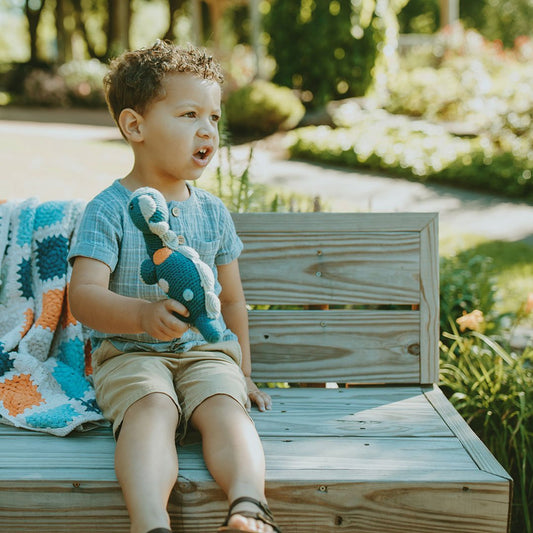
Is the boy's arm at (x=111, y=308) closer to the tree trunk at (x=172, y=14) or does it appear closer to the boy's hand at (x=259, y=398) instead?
the boy's hand at (x=259, y=398)

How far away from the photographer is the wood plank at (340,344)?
2453mm

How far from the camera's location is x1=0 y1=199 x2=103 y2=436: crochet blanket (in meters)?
2.16

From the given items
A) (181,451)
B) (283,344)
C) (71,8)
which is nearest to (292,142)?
(283,344)

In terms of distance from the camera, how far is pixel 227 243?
2256 millimetres

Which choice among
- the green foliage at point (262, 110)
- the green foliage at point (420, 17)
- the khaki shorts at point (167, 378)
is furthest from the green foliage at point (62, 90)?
the green foliage at point (420, 17)

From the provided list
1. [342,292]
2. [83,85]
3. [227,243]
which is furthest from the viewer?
[83,85]

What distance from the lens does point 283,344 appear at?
8.09 ft

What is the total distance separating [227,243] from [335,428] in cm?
68

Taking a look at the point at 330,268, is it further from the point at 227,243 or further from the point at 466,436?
the point at 466,436

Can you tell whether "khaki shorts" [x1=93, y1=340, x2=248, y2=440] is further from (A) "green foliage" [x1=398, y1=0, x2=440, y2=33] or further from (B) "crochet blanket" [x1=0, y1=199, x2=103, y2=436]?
(A) "green foliage" [x1=398, y1=0, x2=440, y2=33]

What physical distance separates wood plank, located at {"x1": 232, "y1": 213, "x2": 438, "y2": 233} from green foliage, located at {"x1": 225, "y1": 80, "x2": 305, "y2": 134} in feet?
31.0

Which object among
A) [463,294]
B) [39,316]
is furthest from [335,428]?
[463,294]

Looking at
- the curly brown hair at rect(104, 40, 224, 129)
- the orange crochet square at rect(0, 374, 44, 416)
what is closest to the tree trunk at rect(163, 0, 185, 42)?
the curly brown hair at rect(104, 40, 224, 129)

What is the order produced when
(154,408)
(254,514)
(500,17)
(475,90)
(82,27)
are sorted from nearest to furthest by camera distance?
1. (254,514)
2. (154,408)
3. (475,90)
4. (82,27)
5. (500,17)
